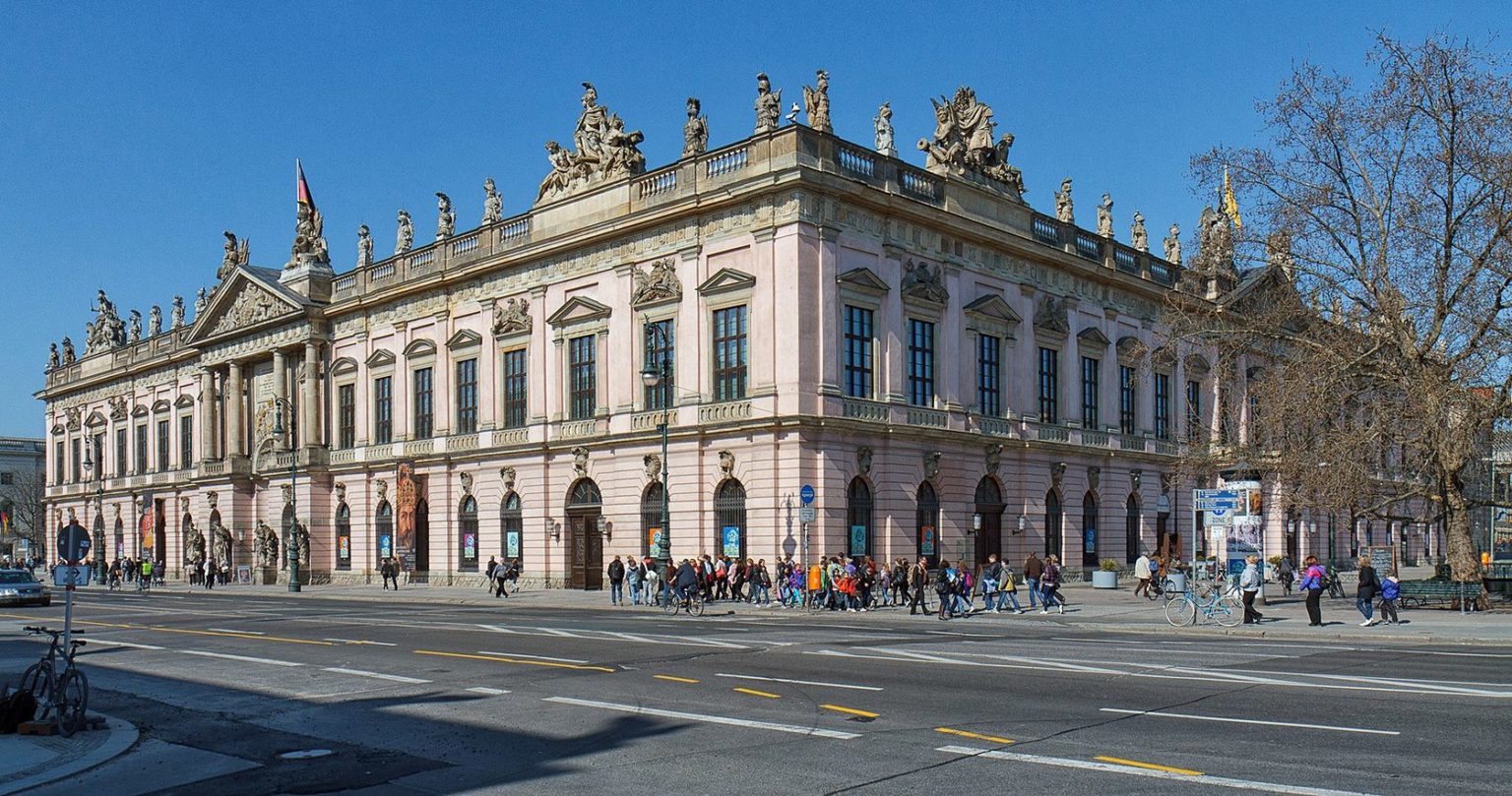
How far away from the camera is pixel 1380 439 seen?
32375mm

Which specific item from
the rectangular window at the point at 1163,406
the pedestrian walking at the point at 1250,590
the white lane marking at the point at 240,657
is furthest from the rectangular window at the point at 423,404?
the pedestrian walking at the point at 1250,590

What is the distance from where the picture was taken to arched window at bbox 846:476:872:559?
42188mm

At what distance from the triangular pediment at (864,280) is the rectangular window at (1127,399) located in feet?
57.7

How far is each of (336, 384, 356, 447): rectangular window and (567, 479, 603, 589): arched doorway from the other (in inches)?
722

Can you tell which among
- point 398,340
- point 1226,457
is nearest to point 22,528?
point 398,340

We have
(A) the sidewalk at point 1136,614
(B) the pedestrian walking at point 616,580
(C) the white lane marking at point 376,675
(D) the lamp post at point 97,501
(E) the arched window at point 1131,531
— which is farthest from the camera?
(D) the lamp post at point 97,501

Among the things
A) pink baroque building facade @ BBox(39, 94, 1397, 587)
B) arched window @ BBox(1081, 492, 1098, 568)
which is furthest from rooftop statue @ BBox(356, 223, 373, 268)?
arched window @ BBox(1081, 492, 1098, 568)

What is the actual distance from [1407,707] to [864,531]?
2871 centimetres

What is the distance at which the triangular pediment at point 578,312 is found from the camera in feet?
155

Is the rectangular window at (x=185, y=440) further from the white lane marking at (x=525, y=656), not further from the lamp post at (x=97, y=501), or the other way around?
the white lane marking at (x=525, y=656)

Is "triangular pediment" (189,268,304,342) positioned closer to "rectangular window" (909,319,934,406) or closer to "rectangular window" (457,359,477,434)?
"rectangular window" (457,359,477,434)

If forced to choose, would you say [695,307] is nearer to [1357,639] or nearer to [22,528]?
[1357,639]

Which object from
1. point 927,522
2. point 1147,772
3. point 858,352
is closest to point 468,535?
point 927,522

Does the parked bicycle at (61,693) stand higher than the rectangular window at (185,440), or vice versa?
the rectangular window at (185,440)
